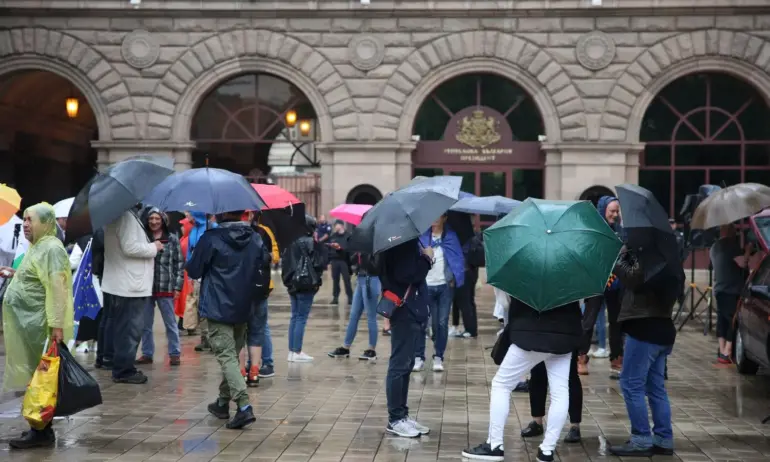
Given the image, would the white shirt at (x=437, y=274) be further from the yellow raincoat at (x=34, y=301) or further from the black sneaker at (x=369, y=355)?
the yellow raincoat at (x=34, y=301)

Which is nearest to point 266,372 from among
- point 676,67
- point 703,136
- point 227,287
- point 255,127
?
point 227,287

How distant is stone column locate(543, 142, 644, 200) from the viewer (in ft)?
90.2

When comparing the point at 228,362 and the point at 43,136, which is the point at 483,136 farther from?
the point at 228,362

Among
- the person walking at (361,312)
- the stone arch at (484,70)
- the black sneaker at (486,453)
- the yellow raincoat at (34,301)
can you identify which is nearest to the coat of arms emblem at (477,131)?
the stone arch at (484,70)

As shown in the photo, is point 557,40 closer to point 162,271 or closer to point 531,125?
point 531,125

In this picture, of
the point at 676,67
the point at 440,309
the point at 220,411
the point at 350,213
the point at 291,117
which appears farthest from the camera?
the point at 291,117

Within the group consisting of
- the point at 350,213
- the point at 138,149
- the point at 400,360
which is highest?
the point at 138,149

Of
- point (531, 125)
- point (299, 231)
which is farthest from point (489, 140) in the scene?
point (299, 231)

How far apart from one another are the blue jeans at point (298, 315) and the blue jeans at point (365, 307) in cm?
80

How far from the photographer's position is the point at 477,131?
94.1 feet

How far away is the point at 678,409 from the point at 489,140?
18408 millimetres

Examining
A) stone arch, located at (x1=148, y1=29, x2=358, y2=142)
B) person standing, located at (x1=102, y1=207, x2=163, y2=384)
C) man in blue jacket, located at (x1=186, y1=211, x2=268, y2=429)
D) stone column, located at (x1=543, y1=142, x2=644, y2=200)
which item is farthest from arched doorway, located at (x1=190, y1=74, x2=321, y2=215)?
man in blue jacket, located at (x1=186, y1=211, x2=268, y2=429)

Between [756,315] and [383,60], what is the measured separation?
1706 centimetres

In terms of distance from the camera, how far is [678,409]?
10.7 meters
